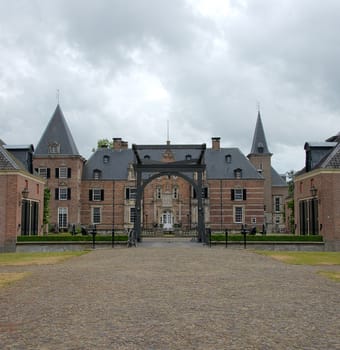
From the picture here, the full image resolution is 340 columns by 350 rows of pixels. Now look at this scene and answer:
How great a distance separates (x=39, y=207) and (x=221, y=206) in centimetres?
2506

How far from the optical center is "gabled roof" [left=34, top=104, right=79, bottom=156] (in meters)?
52.8

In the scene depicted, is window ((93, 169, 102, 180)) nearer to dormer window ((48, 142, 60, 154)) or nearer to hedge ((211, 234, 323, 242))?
dormer window ((48, 142, 60, 154))

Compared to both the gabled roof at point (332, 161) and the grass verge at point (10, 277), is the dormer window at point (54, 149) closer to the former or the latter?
the gabled roof at point (332, 161)

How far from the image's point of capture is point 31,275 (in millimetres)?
13484

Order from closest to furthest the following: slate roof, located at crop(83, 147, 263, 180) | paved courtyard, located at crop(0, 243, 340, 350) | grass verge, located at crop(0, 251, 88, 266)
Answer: paved courtyard, located at crop(0, 243, 340, 350) → grass verge, located at crop(0, 251, 88, 266) → slate roof, located at crop(83, 147, 263, 180)

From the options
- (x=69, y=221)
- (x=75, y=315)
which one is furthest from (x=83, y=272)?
(x=69, y=221)

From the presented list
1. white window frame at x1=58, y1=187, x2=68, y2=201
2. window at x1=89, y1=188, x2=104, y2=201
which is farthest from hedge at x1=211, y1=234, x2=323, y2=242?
window at x1=89, y1=188, x2=104, y2=201

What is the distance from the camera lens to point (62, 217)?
2067 inches

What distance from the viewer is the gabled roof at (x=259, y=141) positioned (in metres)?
60.0

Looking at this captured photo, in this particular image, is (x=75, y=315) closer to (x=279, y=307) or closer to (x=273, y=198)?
(x=279, y=307)

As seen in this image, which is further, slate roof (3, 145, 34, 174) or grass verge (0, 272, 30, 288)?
slate roof (3, 145, 34, 174)

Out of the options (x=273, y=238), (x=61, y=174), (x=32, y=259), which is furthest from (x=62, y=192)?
(x=32, y=259)

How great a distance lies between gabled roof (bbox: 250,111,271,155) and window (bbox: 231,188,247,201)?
25.0 ft

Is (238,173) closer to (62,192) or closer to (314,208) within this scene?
(62,192)
